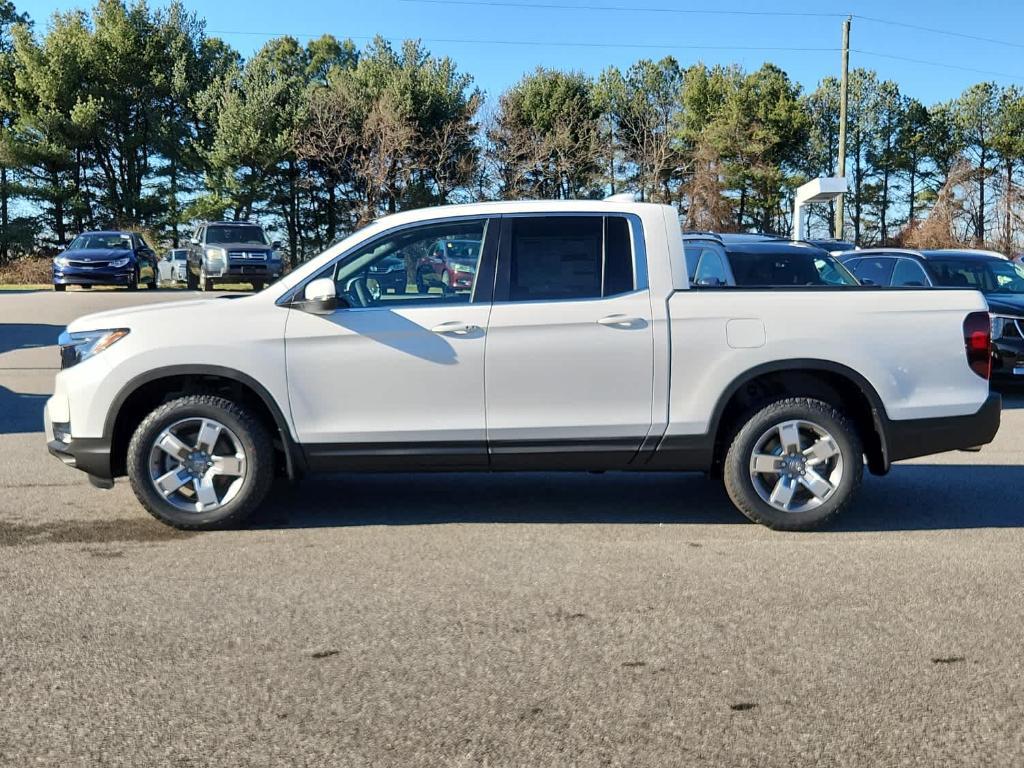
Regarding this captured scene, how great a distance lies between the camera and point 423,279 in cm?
618

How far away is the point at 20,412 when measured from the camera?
10883 millimetres

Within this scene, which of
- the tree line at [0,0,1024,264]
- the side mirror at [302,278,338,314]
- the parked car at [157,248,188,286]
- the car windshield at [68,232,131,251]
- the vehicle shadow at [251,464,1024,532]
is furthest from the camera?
the tree line at [0,0,1024,264]

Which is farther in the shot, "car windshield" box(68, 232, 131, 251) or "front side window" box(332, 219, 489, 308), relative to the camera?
"car windshield" box(68, 232, 131, 251)

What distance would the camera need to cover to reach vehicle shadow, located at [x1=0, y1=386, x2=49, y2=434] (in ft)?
32.6

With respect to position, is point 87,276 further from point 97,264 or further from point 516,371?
point 516,371

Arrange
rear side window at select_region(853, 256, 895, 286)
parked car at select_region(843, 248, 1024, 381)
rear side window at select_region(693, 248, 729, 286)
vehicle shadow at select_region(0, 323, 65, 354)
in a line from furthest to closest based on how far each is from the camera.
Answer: vehicle shadow at select_region(0, 323, 65, 354) < rear side window at select_region(853, 256, 895, 286) < parked car at select_region(843, 248, 1024, 381) < rear side window at select_region(693, 248, 729, 286)

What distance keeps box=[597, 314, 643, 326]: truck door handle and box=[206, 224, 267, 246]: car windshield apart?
2502 cm

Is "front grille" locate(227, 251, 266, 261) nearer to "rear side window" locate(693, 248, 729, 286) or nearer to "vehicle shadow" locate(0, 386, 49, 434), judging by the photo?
"vehicle shadow" locate(0, 386, 49, 434)

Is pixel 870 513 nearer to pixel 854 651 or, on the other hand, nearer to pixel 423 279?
pixel 854 651

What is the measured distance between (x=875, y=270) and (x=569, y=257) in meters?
10.0

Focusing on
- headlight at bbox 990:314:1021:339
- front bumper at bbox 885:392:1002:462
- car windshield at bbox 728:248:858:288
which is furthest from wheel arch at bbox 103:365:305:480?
headlight at bbox 990:314:1021:339

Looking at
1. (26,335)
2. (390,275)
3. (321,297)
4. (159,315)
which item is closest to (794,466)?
(390,275)

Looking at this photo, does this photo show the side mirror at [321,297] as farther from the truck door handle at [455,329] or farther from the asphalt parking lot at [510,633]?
the asphalt parking lot at [510,633]

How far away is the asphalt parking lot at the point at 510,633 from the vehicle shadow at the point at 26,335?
422 inches
